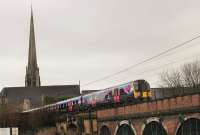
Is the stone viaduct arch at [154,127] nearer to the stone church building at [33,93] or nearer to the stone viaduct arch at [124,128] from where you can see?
the stone viaduct arch at [124,128]

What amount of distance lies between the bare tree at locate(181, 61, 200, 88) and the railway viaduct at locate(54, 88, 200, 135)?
92.4 ft

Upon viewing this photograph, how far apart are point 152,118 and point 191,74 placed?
40.0 metres

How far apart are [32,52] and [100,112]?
88.5m

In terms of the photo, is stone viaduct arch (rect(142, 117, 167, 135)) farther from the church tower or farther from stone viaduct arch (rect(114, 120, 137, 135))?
the church tower

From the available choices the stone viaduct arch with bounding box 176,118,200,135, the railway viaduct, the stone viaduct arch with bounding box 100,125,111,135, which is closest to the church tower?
the railway viaduct

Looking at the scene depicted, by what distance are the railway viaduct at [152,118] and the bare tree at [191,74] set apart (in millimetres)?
28153

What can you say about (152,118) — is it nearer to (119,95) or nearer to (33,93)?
(119,95)

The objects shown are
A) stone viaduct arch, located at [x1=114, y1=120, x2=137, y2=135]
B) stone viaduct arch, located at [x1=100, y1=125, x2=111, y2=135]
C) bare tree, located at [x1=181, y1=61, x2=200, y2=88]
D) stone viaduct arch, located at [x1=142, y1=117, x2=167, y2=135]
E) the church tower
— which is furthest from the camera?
the church tower

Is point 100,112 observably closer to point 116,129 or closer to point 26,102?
point 116,129

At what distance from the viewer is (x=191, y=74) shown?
74.6m

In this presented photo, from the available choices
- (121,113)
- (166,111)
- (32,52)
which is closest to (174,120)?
(166,111)

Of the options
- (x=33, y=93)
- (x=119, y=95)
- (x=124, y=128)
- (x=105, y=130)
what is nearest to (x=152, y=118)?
(x=124, y=128)

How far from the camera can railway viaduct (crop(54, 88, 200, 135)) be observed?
31.2 meters

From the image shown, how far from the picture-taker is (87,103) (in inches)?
2216
